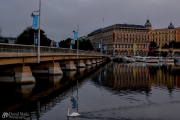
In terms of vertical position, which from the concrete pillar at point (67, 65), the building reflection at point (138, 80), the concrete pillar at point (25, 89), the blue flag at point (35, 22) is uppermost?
the blue flag at point (35, 22)

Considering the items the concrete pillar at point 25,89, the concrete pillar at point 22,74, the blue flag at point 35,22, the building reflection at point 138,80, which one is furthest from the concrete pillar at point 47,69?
the concrete pillar at point 25,89

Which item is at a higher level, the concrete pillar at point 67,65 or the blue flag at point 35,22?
the blue flag at point 35,22

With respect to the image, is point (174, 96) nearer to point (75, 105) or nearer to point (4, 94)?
point (75, 105)

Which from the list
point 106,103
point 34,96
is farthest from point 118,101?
point 34,96

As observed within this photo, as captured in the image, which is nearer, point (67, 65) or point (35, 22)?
point (35, 22)

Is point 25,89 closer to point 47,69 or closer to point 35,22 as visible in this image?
point 35,22

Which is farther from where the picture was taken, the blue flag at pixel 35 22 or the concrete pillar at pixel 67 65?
the concrete pillar at pixel 67 65

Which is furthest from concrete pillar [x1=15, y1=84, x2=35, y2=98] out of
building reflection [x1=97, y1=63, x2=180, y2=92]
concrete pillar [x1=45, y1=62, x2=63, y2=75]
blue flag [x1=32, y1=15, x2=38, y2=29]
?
concrete pillar [x1=45, y1=62, x2=63, y2=75]

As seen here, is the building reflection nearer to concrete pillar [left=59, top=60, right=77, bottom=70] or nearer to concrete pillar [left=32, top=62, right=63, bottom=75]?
concrete pillar [left=59, top=60, right=77, bottom=70]

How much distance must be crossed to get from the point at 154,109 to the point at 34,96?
14.5 metres

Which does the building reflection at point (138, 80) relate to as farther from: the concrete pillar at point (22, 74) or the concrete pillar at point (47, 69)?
the concrete pillar at point (22, 74)

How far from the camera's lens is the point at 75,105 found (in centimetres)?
2736

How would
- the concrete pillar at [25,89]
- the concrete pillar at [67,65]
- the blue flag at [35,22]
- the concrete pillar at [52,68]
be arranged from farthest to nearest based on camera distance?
the concrete pillar at [67,65]
the concrete pillar at [52,68]
the blue flag at [35,22]
the concrete pillar at [25,89]

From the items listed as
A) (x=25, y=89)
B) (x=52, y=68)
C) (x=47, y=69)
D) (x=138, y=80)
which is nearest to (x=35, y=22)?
(x=25, y=89)
